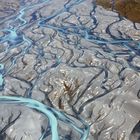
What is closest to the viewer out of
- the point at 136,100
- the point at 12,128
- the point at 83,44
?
the point at 12,128

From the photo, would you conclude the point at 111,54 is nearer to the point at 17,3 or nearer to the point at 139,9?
the point at 139,9

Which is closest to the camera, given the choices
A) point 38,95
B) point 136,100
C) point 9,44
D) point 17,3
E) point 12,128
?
point 12,128

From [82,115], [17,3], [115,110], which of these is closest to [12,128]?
[82,115]

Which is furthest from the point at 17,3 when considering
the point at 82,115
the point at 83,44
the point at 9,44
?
the point at 82,115

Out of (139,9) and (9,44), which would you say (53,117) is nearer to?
(9,44)

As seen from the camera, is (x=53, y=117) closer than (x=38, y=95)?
Yes

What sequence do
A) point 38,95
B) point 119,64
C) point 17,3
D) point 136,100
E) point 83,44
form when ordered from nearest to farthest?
point 136,100
point 38,95
point 119,64
point 83,44
point 17,3
